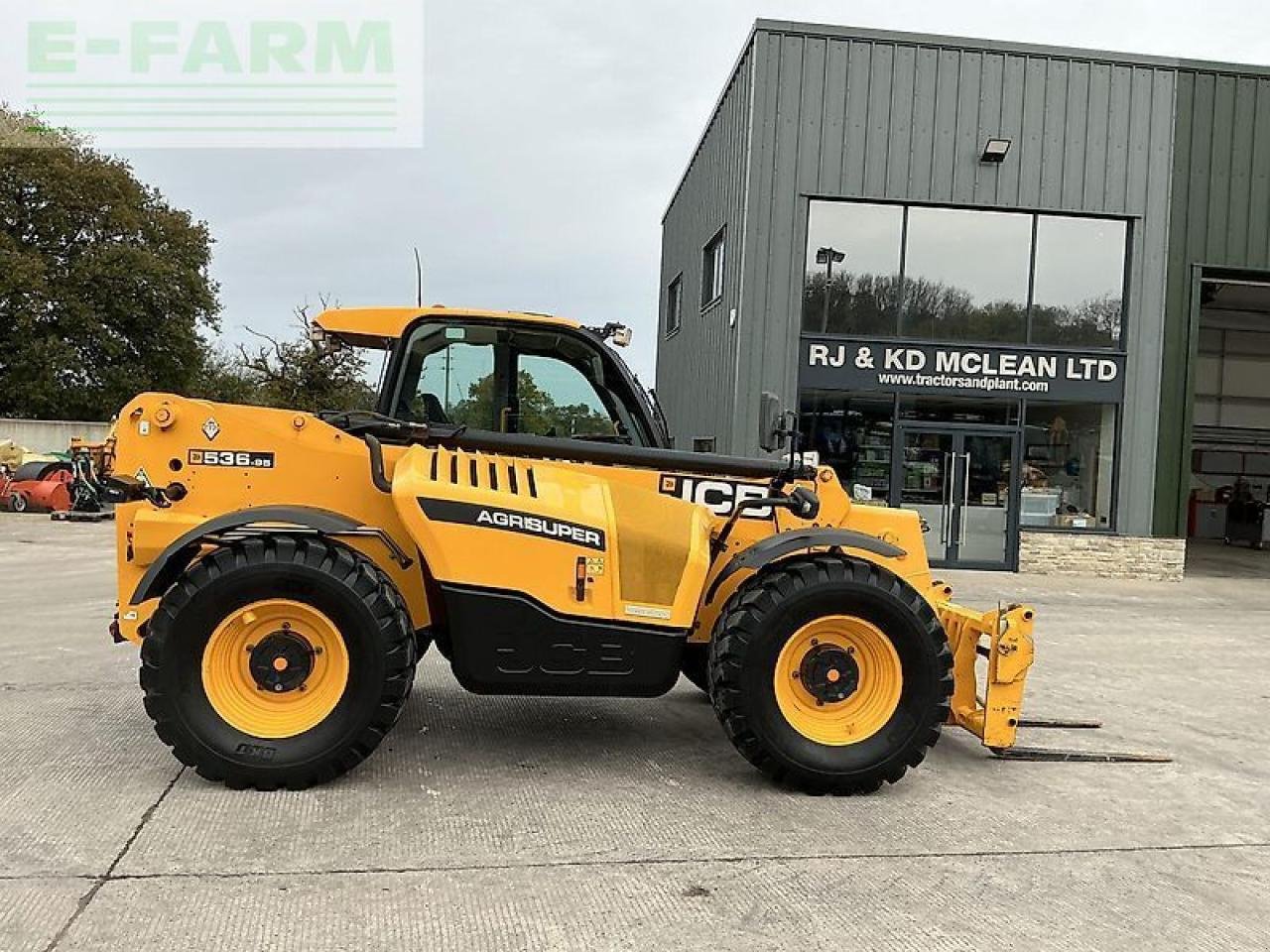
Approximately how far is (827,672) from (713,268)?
45.0 feet

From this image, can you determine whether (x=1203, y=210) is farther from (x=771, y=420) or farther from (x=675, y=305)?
(x=771, y=420)

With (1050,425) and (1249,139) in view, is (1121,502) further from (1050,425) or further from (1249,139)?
(1249,139)

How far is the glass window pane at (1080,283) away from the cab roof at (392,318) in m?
11.4

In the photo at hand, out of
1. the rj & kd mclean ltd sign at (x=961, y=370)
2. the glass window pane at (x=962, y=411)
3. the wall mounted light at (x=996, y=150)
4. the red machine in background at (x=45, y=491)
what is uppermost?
the wall mounted light at (x=996, y=150)

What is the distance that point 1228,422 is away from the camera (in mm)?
24109

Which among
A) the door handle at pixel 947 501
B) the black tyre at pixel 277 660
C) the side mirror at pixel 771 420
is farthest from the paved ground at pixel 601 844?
the door handle at pixel 947 501

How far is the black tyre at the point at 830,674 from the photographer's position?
443 cm

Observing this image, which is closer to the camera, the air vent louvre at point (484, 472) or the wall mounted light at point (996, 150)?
the air vent louvre at point (484, 472)

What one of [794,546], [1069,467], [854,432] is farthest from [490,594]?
[1069,467]

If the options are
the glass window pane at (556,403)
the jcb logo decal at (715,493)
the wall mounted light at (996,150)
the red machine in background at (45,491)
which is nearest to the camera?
the jcb logo decal at (715,493)

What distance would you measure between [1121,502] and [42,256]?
32.9 meters

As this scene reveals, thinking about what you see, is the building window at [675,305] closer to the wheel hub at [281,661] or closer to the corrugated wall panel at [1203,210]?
the corrugated wall panel at [1203,210]

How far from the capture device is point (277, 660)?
14.3 ft

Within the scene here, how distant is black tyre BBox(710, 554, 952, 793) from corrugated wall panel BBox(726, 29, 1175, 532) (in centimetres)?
972
